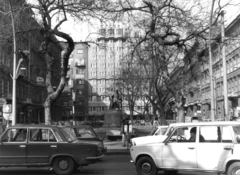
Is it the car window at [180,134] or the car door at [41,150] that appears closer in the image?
the car window at [180,134]

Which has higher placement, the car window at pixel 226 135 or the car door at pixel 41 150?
the car window at pixel 226 135

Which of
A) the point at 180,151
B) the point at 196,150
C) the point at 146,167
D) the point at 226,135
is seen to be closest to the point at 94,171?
the point at 146,167

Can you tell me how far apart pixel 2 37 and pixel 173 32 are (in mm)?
11201

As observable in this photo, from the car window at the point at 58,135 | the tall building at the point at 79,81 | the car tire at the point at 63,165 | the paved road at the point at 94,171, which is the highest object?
the tall building at the point at 79,81

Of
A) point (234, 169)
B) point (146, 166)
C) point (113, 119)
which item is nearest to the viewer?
point (234, 169)

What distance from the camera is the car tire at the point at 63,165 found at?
36.4 ft

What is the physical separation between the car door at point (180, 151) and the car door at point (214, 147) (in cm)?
21

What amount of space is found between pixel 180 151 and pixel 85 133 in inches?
283

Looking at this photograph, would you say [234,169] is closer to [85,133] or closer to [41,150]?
[41,150]

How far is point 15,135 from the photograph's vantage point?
11.3 m

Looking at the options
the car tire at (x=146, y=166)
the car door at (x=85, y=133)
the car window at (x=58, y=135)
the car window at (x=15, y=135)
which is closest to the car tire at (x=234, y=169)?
the car tire at (x=146, y=166)

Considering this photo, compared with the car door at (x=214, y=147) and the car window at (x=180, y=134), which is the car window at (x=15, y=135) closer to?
the car window at (x=180, y=134)

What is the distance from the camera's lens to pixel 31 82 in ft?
227

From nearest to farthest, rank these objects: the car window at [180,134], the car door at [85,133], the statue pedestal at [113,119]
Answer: the car window at [180,134] → the car door at [85,133] → the statue pedestal at [113,119]
